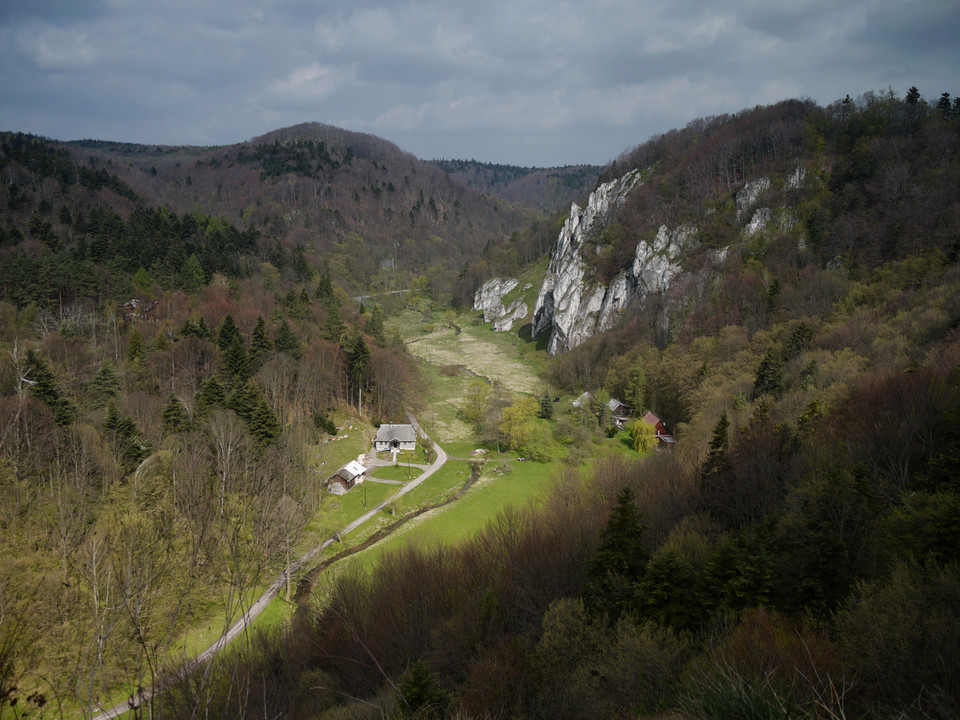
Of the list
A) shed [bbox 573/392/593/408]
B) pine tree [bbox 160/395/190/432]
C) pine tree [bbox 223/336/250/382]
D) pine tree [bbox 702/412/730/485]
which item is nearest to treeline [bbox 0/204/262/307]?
pine tree [bbox 223/336/250/382]

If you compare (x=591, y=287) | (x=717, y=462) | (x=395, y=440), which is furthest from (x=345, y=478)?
(x=591, y=287)

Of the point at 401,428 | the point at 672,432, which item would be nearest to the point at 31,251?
the point at 401,428

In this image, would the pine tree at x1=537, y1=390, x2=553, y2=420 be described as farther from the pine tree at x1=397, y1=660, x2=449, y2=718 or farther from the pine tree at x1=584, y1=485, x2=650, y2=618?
the pine tree at x1=397, y1=660, x2=449, y2=718

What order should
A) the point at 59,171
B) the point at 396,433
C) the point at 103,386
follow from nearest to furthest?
the point at 103,386, the point at 396,433, the point at 59,171

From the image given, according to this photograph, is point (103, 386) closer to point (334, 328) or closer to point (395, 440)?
point (395, 440)

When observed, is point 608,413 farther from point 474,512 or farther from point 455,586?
point 455,586

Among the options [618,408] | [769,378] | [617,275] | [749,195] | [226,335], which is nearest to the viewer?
[769,378]
